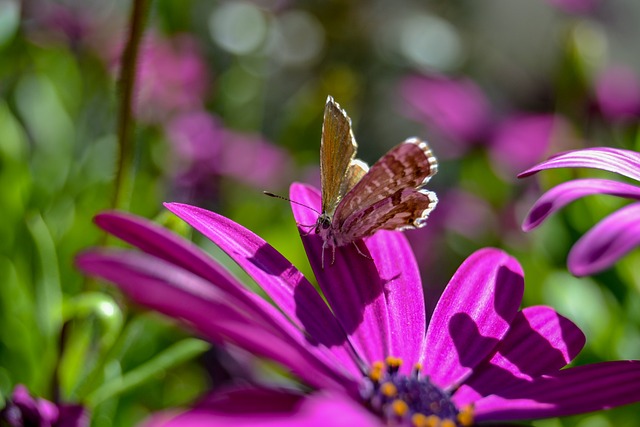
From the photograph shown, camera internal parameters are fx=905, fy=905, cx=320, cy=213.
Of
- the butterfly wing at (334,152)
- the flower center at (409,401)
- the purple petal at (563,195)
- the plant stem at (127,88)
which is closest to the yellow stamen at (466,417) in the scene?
the flower center at (409,401)

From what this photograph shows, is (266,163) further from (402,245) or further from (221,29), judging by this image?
(402,245)

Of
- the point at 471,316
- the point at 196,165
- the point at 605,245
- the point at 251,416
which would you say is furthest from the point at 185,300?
the point at 196,165

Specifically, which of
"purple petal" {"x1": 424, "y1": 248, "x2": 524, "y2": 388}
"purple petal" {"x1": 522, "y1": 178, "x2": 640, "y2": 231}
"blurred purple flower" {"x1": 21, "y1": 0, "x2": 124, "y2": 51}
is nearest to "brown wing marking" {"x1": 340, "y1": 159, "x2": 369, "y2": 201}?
"purple petal" {"x1": 424, "y1": 248, "x2": 524, "y2": 388}

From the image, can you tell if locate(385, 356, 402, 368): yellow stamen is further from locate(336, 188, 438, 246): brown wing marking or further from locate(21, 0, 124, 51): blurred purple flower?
locate(21, 0, 124, 51): blurred purple flower

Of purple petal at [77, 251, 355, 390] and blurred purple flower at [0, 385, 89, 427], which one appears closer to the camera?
purple petal at [77, 251, 355, 390]

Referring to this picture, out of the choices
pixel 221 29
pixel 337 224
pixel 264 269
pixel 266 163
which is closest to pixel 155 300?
pixel 264 269

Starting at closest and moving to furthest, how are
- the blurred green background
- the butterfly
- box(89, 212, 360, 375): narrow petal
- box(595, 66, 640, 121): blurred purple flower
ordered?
box(89, 212, 360, 375): narrow petal
the butterfly
the blurred green background
box(595, 66, 640, 121): blurred purple flower
